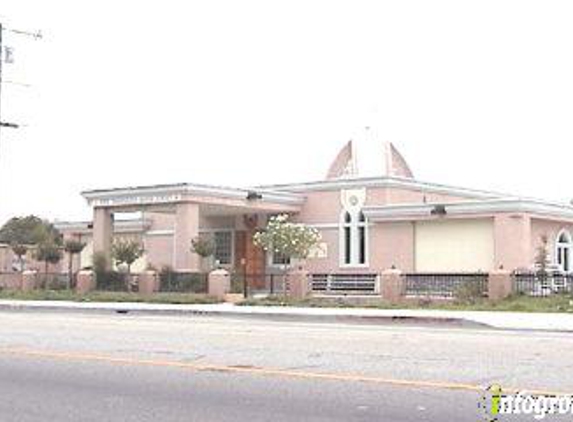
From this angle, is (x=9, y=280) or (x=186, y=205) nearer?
(x=186, y=205)

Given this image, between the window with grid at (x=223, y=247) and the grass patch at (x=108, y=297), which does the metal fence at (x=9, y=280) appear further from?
the window with grid at (x=223, y=247)

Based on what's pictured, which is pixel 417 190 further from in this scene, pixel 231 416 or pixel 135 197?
pixel 231 416

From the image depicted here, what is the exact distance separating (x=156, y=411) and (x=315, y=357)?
470cm

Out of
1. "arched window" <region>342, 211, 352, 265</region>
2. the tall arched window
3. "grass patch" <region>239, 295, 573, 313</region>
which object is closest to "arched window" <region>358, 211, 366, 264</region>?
the tall arched window

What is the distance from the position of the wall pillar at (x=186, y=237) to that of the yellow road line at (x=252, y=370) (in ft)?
79.6

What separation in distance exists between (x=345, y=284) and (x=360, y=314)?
1202 cm

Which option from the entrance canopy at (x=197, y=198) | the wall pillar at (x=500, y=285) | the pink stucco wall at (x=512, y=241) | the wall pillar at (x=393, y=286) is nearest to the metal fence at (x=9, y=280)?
the entrance canopy at (x=197, y=198)

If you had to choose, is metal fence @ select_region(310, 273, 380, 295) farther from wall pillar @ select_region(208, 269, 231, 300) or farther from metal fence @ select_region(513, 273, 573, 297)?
metal fence @ select_region(513, 273, 573, 297)

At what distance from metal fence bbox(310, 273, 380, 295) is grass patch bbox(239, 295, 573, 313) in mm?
3226

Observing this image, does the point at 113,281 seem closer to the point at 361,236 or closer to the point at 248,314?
the point at 361,236

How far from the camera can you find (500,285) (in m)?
31.3

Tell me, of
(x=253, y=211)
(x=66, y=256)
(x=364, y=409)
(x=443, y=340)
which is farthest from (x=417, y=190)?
(x=364, y=409)

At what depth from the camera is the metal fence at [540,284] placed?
1228 inches

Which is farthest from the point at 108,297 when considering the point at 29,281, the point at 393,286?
the point at 393,286
